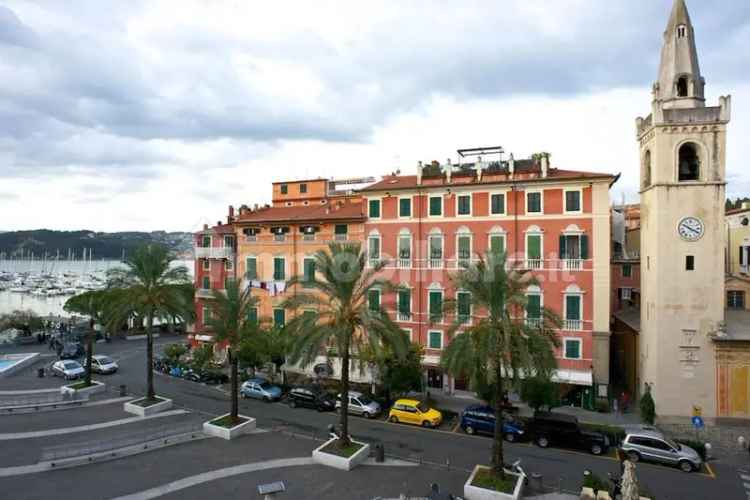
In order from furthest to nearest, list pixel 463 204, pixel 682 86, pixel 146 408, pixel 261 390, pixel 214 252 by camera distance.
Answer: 1. pixel 214 252
2. pixel 463 204
3. pixel 261 390
4. pixel 682 86
5. pixel 146 408

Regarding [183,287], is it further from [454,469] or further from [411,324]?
[454,469]

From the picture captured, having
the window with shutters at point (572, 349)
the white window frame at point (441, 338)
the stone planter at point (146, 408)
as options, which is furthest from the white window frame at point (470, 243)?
the stone planter at point (146, 408)

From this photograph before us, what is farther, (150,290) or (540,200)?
(540,200)

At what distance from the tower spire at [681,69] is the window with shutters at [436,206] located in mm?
15534

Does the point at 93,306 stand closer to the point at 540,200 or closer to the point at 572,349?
the point at 540,200

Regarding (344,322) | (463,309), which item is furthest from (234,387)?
(463,309)

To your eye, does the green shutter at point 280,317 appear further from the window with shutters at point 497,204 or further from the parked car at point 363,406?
the window with shutters at point 497,204

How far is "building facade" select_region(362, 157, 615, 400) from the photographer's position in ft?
105

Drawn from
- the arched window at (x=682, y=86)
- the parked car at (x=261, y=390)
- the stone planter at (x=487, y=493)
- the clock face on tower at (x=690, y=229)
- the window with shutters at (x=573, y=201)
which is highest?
the arched window at (x=682, y=86)

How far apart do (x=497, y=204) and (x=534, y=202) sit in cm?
257

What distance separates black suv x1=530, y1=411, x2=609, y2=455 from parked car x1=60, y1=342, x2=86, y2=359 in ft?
148

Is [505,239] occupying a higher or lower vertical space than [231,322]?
higher

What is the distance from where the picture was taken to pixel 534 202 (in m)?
33.2

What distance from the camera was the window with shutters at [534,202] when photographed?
33.0 metres
